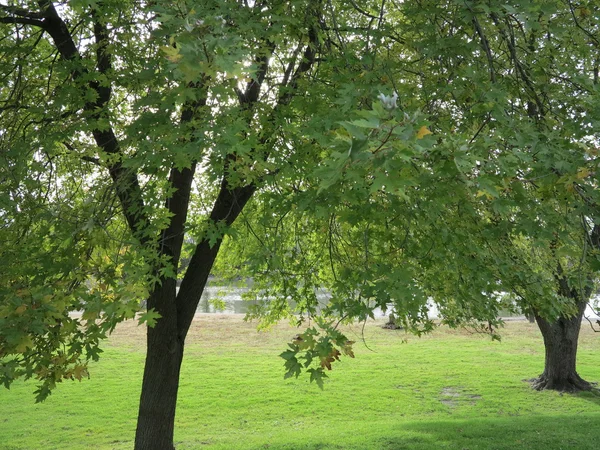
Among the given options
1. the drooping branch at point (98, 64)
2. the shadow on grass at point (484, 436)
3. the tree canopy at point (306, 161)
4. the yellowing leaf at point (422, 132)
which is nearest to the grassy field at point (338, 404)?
the shadow on grass at point (484, 436)

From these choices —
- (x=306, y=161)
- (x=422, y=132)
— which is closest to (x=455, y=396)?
(x=306, y=161)

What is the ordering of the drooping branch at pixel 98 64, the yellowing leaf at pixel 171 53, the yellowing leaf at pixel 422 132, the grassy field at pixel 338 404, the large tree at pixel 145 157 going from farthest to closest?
the grassy field at pixel 338 404, the drooping branch at pixel 98 64, the large tree at pixel 145 157, the yellowing leaf at pixel 171 53, the yellowing leaf at pixel 422 132

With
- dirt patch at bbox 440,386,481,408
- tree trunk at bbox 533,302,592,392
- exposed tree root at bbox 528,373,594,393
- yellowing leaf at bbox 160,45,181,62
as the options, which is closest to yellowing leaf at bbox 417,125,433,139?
yellowing leaf at bbox 160,45,181,62

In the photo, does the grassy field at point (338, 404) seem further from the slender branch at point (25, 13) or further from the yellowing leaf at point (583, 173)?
the slender branch at point (25, 13)

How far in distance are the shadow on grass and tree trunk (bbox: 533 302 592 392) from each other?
340 centimetres

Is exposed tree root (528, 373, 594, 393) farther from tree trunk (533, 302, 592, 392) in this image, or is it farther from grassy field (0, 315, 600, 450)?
grassy field (0, 315, 600, 450)

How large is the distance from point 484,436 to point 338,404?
489 cm

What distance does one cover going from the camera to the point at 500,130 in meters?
3.95

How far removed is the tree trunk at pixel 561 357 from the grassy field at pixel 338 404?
0.43 m

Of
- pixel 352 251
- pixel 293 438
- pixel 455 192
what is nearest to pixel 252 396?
pixel 293 438

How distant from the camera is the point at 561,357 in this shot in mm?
14594

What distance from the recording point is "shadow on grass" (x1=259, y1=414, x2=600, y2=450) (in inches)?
353

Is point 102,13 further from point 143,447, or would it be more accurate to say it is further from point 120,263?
point 143,447

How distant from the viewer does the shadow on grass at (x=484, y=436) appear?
8961 millimetres
